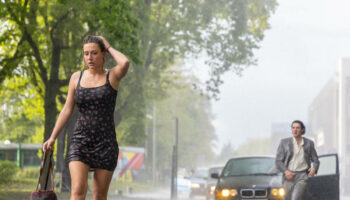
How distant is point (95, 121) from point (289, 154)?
5.45m

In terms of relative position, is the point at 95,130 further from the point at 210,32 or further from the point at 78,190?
the point at 210,32

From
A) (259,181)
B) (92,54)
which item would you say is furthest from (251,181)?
(92,54)

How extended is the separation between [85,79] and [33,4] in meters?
22.7

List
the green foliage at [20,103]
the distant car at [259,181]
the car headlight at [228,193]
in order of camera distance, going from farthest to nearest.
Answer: the green foliage at [20,103] < the car headlight at [228,193] < the distant car at [259,181]

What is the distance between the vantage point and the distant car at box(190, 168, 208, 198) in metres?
38.0

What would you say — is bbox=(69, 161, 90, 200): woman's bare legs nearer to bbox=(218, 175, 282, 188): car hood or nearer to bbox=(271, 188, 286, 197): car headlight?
bbox=(271, 188, 286, 197): car headlight

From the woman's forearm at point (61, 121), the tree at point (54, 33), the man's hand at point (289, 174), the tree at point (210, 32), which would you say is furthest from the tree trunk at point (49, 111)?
the woman's forearm at point (61, 121)

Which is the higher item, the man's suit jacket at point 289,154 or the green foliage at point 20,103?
the green foliage at point 20,103

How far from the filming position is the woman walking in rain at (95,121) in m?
5.98

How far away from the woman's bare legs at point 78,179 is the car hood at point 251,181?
990 cm

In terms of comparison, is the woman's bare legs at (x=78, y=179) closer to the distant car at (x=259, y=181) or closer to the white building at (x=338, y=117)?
the distant car at (x=259, y=181)

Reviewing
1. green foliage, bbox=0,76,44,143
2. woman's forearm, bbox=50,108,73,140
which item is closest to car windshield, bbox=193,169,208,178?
green foliage, bbox=0,76,44,143

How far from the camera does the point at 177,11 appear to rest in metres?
39.9

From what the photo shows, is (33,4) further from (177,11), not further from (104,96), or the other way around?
(104,96)
